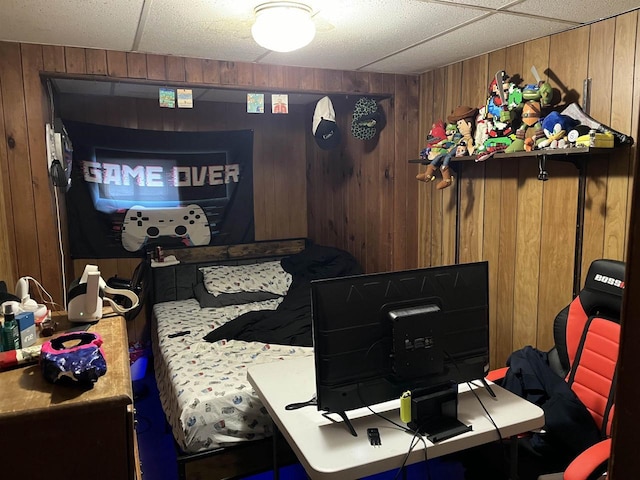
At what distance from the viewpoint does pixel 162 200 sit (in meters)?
4.24

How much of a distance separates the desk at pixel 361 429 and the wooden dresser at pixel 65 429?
0.50 metres

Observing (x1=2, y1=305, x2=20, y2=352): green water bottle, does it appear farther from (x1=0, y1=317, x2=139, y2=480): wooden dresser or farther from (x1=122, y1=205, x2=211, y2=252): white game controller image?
(x1=122, y1=205, x2=211, y2=252): white game controller image

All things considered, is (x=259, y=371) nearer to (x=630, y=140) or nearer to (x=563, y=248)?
(x=563, y=248)

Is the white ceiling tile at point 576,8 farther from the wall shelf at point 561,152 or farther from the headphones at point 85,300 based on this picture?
the headphones at point 85,300

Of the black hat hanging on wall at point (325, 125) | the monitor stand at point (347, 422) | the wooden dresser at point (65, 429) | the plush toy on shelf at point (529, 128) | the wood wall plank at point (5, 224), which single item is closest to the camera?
the wooden dresser at point (65, 429)

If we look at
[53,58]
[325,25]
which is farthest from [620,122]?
[53,58]

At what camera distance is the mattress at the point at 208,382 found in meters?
2.22

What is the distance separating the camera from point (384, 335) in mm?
1478

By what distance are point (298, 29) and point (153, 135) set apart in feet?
8.31

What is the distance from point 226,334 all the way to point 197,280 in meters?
1.16

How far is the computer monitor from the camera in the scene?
56.2 inches

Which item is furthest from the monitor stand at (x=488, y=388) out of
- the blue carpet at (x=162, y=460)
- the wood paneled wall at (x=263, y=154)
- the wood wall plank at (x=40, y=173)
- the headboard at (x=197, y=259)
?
the headboard at (x=197, y=259)

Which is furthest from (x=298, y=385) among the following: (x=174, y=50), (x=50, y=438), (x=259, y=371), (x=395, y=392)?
(x=174, y=50)

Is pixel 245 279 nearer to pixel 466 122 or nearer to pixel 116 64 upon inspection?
pixel 116 64
